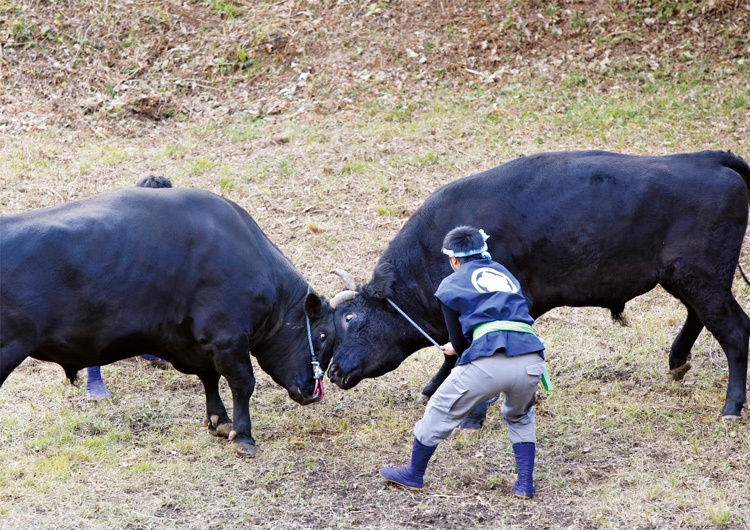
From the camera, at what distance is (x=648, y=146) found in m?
11.3

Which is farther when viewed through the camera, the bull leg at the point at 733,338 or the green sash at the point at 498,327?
the bull leg at the point at 733,338

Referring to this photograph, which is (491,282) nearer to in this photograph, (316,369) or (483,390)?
(483,390)

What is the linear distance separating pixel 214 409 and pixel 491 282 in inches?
108

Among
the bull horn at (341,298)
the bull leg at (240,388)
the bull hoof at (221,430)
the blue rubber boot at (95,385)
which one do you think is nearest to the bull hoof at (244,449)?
the bull leg at (240,388)

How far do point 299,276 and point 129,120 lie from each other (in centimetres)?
802

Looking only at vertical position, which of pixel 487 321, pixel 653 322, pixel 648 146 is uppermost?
pixel 487 321

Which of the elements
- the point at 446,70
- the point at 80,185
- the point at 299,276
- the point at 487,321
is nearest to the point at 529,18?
the point at 446,70

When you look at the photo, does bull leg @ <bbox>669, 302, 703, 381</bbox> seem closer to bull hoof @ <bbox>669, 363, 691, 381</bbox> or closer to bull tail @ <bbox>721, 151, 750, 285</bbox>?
bull hoof @ <bbox>669, 363, 691, 381</bbox>

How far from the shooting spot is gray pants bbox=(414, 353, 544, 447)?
4.99m

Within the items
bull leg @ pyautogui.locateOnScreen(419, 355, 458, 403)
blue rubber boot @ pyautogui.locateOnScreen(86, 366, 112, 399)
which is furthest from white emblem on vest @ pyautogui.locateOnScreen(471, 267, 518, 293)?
blue rubber boot @ pyautogui.locateOnScreen(86, 366, 112, 399)

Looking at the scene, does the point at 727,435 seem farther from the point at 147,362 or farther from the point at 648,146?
the point at 648,146

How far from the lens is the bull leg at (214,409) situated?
6492 mm

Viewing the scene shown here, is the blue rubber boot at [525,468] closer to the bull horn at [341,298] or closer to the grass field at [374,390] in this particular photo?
the grass field at [374,390]

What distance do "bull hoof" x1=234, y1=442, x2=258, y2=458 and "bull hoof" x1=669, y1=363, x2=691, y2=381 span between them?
3.80 meters
